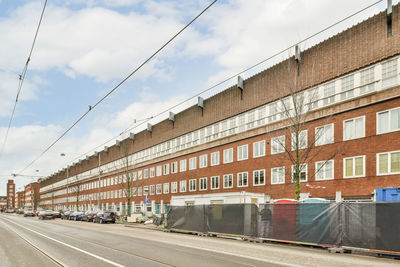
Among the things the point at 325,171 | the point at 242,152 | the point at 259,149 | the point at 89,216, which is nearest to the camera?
the point at 325,171

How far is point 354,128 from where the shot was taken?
2752cm

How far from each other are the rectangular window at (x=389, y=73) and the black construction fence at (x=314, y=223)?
41.4 ft

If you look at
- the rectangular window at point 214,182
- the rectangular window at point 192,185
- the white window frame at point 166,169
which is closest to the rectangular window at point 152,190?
the white window frame at point 166,169

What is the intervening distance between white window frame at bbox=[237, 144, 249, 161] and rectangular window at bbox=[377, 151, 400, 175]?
14685 millimetres

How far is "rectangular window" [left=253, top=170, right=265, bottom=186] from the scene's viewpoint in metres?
35.9

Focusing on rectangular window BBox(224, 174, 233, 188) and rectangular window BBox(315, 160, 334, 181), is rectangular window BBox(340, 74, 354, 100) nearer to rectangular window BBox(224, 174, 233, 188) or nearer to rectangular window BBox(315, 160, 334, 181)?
rectangular window BBox(315, 160, 334, 181)

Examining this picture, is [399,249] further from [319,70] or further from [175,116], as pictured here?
[175,116]

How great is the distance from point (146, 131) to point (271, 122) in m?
32.6

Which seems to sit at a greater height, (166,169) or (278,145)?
(278,145)

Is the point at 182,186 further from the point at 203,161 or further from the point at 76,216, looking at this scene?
the point at 76,216

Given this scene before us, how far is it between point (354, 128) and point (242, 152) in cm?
1363

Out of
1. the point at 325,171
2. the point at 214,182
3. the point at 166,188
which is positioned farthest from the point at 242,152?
the point at 166,188

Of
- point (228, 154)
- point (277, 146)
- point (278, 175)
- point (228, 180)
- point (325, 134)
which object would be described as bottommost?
point (228, 180)

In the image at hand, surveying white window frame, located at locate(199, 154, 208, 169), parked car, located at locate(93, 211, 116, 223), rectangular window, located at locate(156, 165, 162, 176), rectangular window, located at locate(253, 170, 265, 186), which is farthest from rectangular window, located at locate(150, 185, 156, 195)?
rectangular window, located at locate(253, 170, 265, 186)
